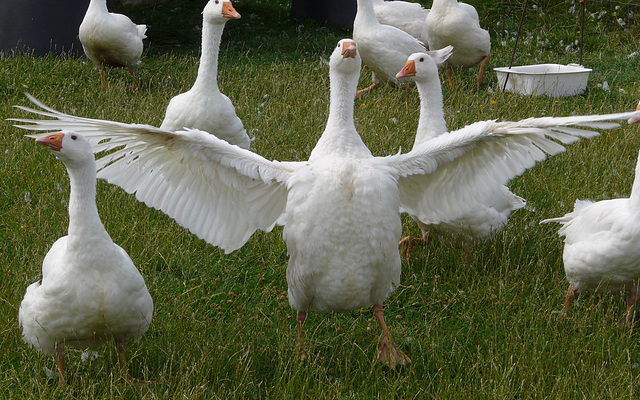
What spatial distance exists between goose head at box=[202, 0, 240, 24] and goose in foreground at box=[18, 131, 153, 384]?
2.98m

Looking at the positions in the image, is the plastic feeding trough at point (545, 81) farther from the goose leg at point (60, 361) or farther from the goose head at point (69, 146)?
the goose leg at point (60, 361)

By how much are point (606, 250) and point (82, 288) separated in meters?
2.94

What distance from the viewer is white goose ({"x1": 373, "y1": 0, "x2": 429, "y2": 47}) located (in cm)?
1092

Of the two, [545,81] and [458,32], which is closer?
[545,81]

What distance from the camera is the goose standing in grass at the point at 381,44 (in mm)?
8938

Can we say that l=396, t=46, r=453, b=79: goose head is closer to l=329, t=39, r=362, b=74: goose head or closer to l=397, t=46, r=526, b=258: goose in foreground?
l=397, t=46, r=526, b=258: goose in foreground

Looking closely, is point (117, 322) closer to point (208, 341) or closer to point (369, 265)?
point (208, 341)

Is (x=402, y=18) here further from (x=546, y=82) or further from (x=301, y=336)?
(x=301, y=336)

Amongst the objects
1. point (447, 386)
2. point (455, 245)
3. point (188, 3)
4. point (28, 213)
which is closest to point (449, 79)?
point (455, 245)

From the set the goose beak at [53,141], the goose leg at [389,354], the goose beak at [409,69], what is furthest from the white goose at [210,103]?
the goose leg at [389,354]

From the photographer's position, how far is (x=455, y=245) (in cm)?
554

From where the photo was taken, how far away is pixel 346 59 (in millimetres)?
4250

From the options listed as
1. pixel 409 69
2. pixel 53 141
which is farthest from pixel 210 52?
pixel 53 141

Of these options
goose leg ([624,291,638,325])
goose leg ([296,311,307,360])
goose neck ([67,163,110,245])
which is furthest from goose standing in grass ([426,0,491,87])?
goose neck ([67,163,110,245])
